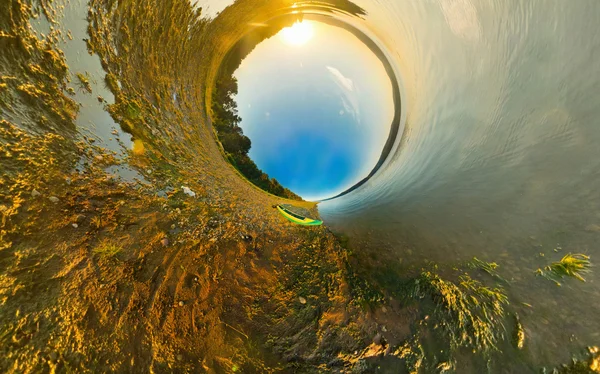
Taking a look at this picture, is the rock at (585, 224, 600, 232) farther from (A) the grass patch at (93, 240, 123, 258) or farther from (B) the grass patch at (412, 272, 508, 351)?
(A) the grass patch at (93, 240, 123, 258)

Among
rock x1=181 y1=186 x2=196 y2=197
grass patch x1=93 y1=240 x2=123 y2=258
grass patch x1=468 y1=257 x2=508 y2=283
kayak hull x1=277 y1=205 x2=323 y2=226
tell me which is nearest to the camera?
grass patch x1=93 y1=240 x2=123 y2=258

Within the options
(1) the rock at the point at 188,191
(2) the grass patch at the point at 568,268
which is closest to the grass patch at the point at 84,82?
(1) the rock at the point at 188,191

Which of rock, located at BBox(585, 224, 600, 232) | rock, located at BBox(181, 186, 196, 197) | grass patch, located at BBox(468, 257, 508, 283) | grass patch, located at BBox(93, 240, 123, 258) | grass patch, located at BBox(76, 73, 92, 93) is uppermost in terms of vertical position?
grass patch, located at BBox(76, 73, 92, 93)

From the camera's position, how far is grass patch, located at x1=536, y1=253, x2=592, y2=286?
1851mm

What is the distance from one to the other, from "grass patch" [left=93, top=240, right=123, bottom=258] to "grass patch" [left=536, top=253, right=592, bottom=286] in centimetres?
344

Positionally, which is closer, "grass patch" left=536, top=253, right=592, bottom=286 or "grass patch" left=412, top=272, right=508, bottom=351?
"grass patch" left=536, top=253, right=592, bottom=286

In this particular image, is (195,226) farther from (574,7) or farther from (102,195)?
(574,7)

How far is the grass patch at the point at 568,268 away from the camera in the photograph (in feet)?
6.07

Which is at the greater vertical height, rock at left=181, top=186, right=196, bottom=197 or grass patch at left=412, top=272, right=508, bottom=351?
rock at left=181, top=186, right=196, bottom=197

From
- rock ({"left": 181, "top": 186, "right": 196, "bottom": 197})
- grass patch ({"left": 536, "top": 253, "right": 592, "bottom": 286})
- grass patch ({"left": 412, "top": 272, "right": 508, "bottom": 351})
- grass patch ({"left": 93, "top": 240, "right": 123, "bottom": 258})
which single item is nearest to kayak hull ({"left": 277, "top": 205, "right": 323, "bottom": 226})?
rock ({"left": 181, "top": 186, "right": 196, "bottom": 197})

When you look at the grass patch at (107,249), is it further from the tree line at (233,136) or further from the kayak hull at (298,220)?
the tree line at (233,136)

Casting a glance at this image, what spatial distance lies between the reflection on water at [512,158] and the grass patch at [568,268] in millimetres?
51

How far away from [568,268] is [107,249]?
3.56 meters

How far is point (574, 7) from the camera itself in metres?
1.78
